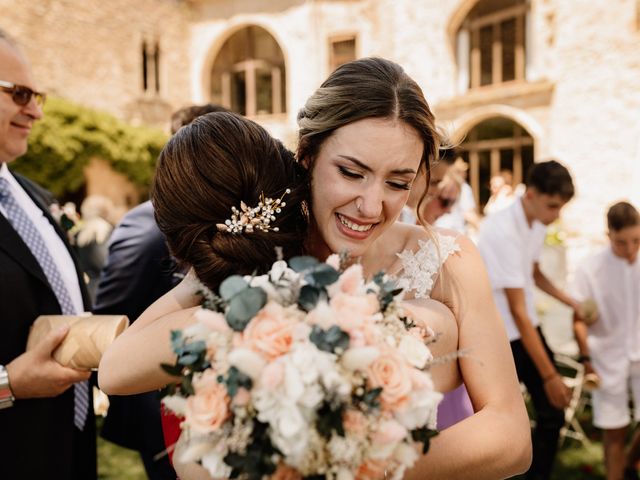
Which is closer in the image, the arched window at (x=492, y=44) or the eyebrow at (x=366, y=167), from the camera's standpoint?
the eyebrow at (x=366, y=167)

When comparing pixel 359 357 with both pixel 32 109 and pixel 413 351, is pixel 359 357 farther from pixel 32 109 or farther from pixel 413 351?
pixel 32 109

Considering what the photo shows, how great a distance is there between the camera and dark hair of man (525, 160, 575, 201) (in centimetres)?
386

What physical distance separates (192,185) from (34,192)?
68.5 inches

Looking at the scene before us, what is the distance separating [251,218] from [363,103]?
0.50 meters

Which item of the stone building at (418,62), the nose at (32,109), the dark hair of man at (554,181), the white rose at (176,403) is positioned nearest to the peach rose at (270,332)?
the white rose at (176,403)

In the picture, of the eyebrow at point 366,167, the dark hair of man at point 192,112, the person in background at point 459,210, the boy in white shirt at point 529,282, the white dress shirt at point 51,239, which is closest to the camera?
the eyebrow at point 366,167

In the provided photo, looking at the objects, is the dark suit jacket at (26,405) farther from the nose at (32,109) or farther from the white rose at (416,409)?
the white rose at (416,409)

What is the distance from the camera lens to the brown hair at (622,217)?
3961mm

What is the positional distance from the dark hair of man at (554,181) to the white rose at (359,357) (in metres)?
3.28

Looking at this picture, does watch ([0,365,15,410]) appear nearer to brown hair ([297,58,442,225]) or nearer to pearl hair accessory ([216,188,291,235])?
pearl hair accessory ([216,188,291,235])

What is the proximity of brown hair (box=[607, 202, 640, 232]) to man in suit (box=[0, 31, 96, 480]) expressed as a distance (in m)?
3.60

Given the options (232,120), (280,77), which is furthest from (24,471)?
(280,77)

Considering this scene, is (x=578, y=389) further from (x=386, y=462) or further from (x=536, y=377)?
(x=386, y=462)

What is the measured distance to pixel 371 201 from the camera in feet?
5.49
